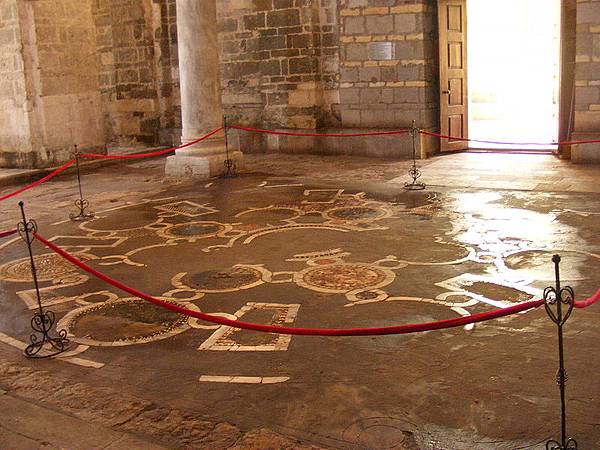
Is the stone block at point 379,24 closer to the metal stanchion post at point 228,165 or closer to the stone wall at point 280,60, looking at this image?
the stone wall at point 280,60

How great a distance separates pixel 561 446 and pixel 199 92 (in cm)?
997

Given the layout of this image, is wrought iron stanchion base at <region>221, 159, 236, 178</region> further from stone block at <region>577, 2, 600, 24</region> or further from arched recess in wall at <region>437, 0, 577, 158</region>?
stone block at <region>577, 2, 600, 24</region>

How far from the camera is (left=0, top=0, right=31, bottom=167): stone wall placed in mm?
12805

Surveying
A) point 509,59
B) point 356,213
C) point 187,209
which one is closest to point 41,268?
point 187,209

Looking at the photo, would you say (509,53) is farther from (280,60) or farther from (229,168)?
(229,168)

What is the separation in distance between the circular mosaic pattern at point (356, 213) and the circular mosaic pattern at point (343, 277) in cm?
208

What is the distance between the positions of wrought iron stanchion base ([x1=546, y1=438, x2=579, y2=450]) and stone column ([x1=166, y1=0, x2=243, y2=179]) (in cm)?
922

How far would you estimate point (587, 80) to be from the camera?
11.8 meters

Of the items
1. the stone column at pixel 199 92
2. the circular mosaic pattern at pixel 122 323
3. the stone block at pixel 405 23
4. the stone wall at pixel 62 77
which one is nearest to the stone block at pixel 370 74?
the stone block at pixel 405 23

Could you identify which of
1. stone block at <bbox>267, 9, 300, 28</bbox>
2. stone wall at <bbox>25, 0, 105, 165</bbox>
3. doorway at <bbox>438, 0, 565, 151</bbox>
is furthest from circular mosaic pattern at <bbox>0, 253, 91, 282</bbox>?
doorway at <bbox>438, 0, 565, 151</bbox>

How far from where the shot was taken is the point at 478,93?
21.9 m

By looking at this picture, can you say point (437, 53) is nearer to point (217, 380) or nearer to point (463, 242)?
point (463, 242)

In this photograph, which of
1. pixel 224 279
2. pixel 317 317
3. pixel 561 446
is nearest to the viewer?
pixel 561 446

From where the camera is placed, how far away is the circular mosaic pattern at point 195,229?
8172 millimetres
